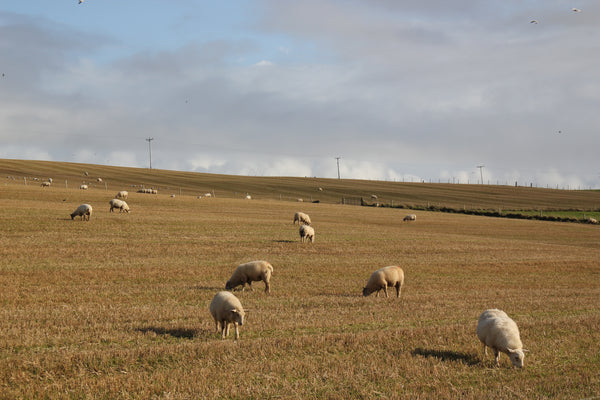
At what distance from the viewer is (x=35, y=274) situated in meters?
20.3

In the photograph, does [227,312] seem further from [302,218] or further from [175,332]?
[302,218]

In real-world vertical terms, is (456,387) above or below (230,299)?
below

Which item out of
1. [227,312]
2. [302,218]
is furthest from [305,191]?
[227,312]

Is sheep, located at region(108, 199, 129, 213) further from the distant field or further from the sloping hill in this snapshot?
the sloping hill

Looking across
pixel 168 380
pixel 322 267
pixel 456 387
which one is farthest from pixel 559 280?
pixel 168 380

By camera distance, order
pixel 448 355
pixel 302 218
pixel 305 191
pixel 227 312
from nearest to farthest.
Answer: pixel 448 355 → pixel 227 312 → pixel 302 218 → pixel 305 191

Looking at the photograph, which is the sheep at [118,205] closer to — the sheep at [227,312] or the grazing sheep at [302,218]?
the grazing sheep at [302,218]

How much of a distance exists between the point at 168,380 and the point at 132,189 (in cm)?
8135

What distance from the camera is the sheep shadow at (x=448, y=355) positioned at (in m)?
10.6

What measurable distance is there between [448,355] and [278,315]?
16.7ft

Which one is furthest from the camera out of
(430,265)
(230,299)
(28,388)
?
(430,265)

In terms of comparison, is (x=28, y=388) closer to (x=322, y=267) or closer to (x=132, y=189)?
(x=322, y=267)

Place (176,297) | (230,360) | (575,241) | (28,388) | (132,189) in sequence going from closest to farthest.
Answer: (28,388), (230,360), (176,297), (575,241), (132,189)

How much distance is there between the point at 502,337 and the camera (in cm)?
1032
